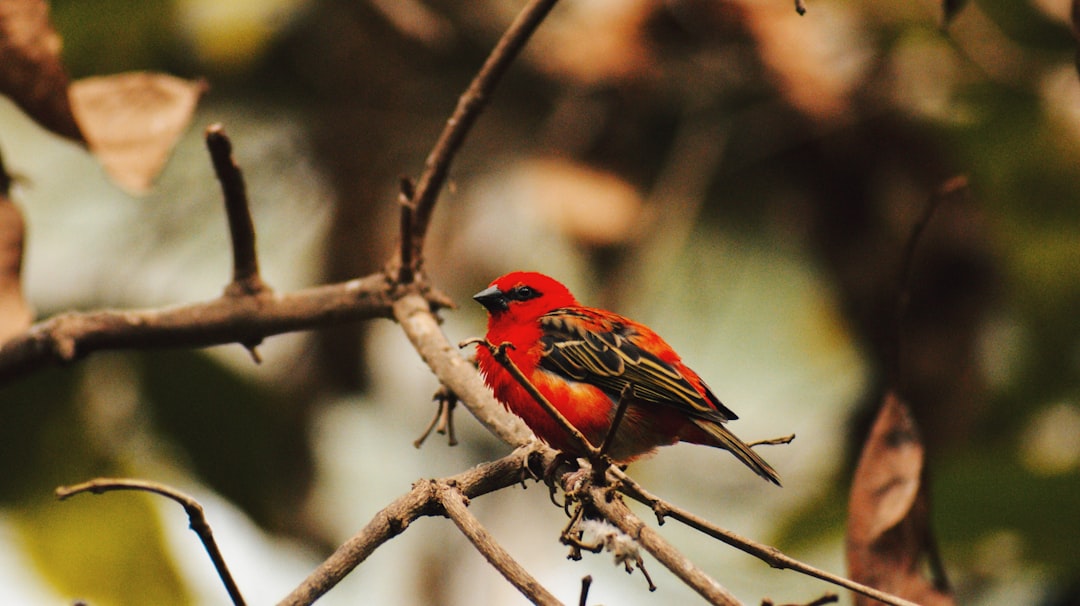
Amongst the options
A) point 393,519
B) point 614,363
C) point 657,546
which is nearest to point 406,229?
point 614,363

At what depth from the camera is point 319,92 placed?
20.7 ft

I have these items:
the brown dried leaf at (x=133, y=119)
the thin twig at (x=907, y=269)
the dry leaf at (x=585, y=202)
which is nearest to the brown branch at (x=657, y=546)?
the thin twig at (x=907, y=269)

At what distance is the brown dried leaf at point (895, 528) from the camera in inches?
124

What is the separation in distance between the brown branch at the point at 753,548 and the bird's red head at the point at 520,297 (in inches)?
78.0

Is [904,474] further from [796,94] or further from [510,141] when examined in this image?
[510,141]

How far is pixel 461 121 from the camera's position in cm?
328

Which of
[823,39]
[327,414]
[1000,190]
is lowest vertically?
[327,414]

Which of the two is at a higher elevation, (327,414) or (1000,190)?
(1000,190)

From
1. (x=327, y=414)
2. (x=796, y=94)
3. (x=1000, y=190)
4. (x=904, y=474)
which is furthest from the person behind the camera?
(x=327, y=414)

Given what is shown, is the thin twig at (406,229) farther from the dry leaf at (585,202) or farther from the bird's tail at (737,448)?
the dry leaf at (585,202)

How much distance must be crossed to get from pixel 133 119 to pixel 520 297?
1.44 metres

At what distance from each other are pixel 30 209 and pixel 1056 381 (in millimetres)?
5488

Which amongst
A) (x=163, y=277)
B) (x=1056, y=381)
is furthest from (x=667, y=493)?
(x=163, y=277)

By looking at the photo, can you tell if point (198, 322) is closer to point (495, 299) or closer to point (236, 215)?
point (236, 215)
